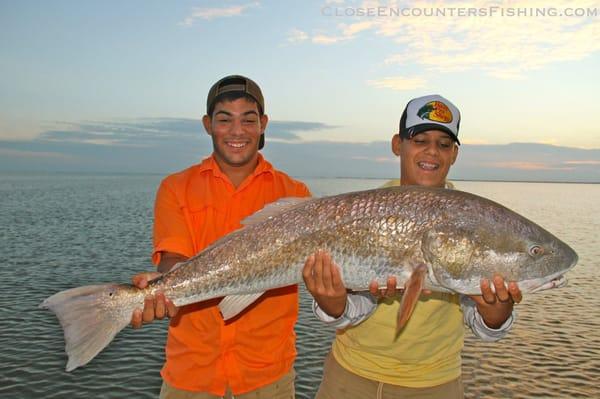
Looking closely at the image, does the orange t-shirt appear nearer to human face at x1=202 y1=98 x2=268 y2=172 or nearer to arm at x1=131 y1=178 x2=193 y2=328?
arm at x1=131 y1=178 x2=193 y2=328

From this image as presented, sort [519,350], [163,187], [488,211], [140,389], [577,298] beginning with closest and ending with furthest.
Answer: [488,211] → [163,187] → [140,389] → [519,350] → [577,298]

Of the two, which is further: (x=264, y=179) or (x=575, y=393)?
(x=575, y=393)

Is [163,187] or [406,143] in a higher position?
[406,143]

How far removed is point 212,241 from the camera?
510 centimetres

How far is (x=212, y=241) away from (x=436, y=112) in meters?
Result: 2.46

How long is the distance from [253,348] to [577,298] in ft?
69.6

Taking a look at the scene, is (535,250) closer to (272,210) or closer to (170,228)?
(272,210)

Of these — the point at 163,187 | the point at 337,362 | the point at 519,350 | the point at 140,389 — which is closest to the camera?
the point at 337,362

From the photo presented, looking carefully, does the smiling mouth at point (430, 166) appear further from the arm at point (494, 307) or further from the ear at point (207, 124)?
the ear at point (207, 124)

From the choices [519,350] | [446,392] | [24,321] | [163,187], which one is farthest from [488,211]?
[24,321]

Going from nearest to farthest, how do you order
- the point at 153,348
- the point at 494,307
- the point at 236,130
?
the point at 494,307 → the point at 236,130 → the point at 153,348

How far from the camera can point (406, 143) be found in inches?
193

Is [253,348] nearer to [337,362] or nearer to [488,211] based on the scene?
[337,362]

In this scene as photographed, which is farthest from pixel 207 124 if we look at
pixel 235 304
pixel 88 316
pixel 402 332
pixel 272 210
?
pixel 402 332
